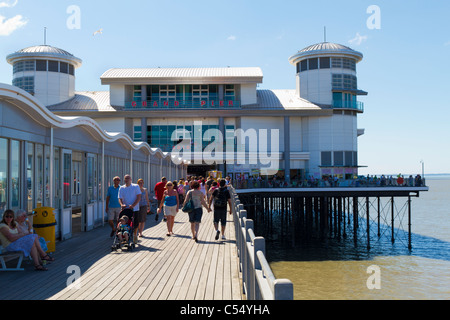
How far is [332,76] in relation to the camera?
47250mm

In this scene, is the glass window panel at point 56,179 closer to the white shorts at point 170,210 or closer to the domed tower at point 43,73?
the white shorts at point 170,210

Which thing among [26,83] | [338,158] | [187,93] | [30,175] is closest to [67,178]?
[30,175]

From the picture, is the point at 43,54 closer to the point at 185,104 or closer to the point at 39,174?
the point at 185,104

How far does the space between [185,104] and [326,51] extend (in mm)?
16244

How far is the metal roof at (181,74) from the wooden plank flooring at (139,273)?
117ft

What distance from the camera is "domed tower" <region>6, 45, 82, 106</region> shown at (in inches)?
1882

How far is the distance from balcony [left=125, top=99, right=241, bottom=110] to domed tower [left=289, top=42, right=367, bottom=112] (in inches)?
358

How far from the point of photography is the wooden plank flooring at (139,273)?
6.16 metres

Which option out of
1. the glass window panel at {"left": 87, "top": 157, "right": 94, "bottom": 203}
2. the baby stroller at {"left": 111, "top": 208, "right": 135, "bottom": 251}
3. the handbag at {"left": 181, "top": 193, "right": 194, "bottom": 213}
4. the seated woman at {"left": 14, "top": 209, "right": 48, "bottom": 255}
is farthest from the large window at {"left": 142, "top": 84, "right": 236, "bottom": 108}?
the seated woman at {"left": 14, "top": 209, "right": 48, "bottom": 255}

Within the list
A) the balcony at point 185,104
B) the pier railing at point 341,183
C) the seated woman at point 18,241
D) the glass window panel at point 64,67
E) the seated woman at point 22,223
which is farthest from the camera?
the glass window panel at point 64,67

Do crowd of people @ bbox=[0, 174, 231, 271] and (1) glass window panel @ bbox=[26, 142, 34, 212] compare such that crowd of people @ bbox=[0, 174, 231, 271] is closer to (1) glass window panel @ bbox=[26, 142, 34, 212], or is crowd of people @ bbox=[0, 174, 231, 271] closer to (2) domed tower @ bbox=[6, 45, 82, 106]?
(1) glass window panel @ bbox=[26, 142, 34, 212]

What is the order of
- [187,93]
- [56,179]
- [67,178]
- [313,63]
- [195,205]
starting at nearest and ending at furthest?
[195,205], [56,179], [67,178], [187,93], [313,63]

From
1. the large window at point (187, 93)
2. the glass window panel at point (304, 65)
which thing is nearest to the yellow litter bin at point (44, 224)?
the large window at point (187, 93)

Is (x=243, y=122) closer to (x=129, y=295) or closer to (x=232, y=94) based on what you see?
(x=232, y=94)
